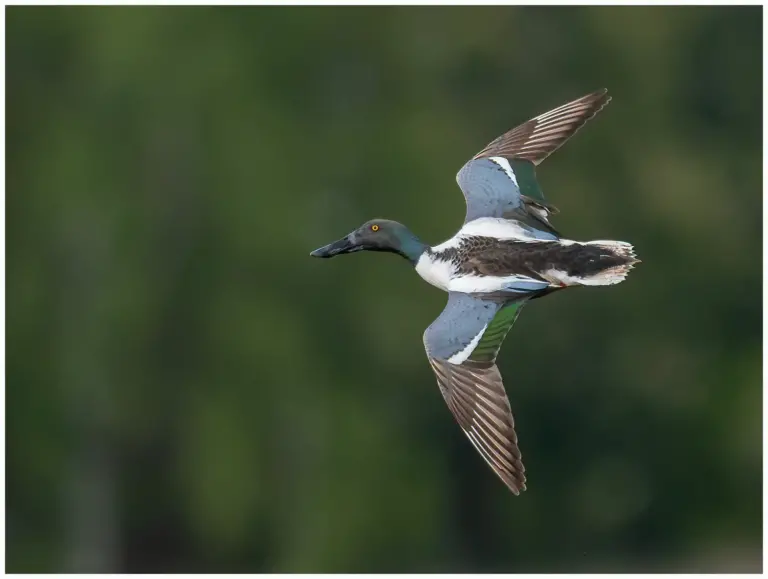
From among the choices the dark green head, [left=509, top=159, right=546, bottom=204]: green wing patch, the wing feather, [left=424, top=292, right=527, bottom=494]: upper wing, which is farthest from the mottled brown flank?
the wing feather

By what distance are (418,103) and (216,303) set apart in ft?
8.26

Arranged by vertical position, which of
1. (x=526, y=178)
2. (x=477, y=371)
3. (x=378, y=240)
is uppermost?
(x=526, y=178)

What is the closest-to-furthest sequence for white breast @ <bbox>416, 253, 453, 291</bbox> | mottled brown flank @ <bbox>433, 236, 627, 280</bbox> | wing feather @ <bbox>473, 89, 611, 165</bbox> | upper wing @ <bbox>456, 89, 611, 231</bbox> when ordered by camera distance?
mottled brown flank @ <bbox>433, 236, 627, 280</bbox> < white breast @ <bbox>416, 253, 453, 291</bbox> < upper wing @ <bbox>456, 89, 611, 231</bbox> < wing feather @ <bbox>473, 89, 611, 165</bbox>

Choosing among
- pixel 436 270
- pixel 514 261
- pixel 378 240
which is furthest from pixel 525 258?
pixel 378 240

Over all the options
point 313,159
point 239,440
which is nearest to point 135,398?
point 239,440

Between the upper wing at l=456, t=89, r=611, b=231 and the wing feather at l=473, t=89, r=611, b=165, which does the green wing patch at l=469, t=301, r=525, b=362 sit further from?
the wing feather at l=473, t=89, r=611, b=165

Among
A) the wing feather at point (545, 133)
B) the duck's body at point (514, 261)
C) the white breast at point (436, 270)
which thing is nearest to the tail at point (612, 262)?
the duck's body at point (514, 261)

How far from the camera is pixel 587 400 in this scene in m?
16.5

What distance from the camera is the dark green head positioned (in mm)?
7762

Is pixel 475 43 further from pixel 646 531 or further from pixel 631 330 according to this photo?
pixel 646 531

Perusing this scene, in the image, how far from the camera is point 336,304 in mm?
14547

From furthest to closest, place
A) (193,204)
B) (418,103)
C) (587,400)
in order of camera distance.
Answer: (587,400) → (418,103) → (193,204)

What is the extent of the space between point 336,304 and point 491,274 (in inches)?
285

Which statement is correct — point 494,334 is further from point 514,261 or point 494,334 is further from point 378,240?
point 378,240
